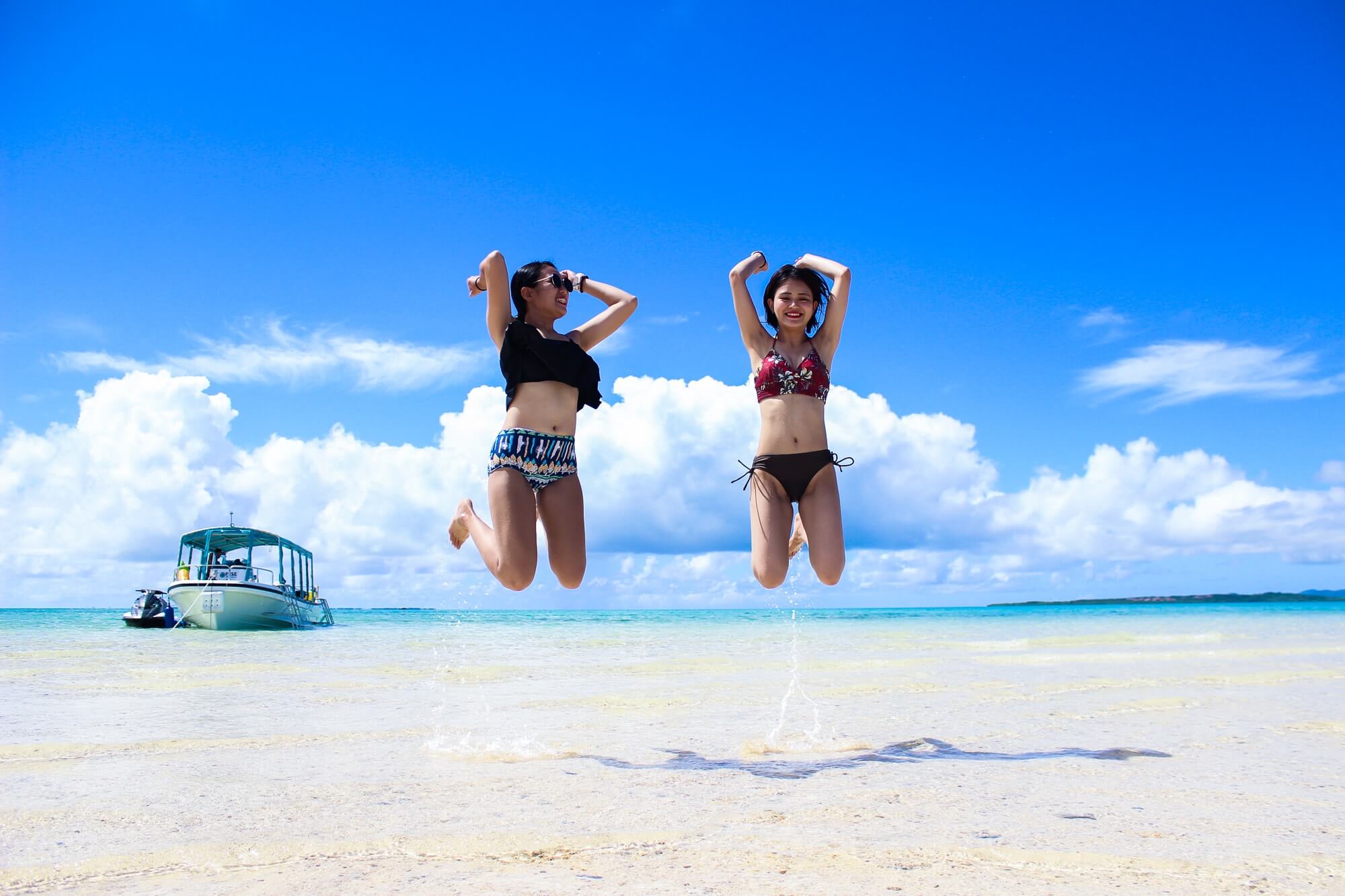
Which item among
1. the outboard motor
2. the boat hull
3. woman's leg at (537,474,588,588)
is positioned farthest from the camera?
the outboard motor

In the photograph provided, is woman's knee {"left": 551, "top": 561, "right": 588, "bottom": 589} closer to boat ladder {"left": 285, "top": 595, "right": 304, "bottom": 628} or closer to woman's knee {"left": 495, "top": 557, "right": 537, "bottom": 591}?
woman's knee {"left": 495, "top": 557, "right": 537, "bottom": 591}

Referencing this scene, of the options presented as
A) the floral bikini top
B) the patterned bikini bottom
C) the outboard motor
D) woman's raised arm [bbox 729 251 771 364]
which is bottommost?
the outboard motor

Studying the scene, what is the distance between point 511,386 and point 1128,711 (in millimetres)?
6044

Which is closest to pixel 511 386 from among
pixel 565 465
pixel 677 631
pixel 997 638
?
pixel 565 465

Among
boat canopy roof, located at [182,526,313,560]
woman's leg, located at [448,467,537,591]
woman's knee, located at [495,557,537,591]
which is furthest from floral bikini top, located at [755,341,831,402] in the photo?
boat canopy roof, located at [182,526,313,560]

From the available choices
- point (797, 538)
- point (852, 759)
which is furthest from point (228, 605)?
point (852, 759)

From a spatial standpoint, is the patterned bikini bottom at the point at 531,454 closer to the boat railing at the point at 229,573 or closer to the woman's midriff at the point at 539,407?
the woman's midriff at the point at 539,407

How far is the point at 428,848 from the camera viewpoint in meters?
3.67

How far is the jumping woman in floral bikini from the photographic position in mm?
6410

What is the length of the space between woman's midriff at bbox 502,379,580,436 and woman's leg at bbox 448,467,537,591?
0.37 m

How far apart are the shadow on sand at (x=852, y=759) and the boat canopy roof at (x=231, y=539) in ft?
95.2

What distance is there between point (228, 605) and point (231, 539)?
2526mm

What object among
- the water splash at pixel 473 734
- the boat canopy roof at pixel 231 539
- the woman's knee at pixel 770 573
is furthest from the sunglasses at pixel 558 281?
the boat canopy roof at pixel 231 539

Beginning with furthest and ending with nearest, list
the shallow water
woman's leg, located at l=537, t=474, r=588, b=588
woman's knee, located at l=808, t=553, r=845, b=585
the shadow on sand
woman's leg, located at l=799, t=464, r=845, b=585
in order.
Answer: woman's leg, located at l=537, t=474, r=588, b=588, woman's leg, located at l=799, t=464, r=845, b=585, woman's knee, located at l=808, t=553, r=845, b=585, the shadow on sand, the shallow water
